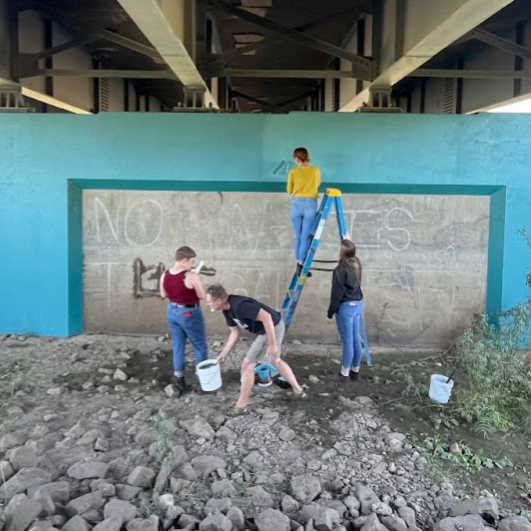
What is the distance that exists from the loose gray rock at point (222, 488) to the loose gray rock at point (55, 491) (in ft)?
3.45

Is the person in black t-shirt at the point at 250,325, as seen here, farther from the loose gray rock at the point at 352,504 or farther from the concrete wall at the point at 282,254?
the concrete wall at the point at 282,254

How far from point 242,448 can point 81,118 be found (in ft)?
16.8

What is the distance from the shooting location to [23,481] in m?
3.72

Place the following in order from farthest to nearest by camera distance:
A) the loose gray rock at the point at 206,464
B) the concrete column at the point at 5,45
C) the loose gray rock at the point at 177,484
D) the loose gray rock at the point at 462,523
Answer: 1. the concrete column at the point at 5,45
2. the loose gray rock at the point at 206,464
3. the loose gray rock at the point at 177,484
4. the loose gray rock at the point at 462,523

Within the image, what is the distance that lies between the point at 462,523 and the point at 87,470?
2800 millimetres

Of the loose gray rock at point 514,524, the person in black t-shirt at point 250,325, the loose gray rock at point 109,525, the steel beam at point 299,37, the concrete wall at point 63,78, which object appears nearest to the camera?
the loose gray rock at point 109,525

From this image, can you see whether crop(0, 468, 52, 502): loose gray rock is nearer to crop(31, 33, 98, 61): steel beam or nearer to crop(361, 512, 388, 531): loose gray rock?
crop(361, 512, 388, 531): loose gray rock

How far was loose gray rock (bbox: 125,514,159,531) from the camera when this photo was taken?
3291 mm

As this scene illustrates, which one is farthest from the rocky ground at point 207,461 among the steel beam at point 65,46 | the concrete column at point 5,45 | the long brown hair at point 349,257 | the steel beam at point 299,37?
the steel beam at point 65,46

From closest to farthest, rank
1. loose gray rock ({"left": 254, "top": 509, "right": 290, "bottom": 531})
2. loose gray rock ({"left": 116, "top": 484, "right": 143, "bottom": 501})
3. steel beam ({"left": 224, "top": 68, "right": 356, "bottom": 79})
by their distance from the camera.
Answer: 1. loose gray rock ({"left": 254, "top": 509, "right": 290, "bottom": 531})
2. loose gray rock ({"left": 116, "top": 484, "right": 143, "bottom": 501})
3. steel beam ({"left": 224, "top": 68, "right": 356, "bottom": 79})

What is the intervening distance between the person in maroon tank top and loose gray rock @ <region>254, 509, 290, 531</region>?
7.53 feet

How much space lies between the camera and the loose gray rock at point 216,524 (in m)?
3.33

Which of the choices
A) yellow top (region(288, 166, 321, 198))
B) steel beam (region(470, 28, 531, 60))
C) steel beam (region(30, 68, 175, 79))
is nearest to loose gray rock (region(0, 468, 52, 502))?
yellow top (region(288, 166, 321, 198))

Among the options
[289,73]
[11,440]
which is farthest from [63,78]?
[11,440]
